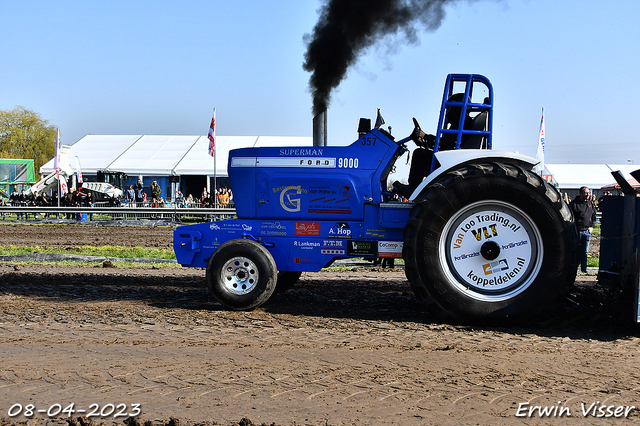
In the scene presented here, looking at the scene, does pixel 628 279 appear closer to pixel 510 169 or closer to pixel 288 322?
pixel 510 169

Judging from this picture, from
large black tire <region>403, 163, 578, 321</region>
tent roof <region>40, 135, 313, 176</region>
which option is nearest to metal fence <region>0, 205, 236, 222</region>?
tent roof <region>40, 135, 313, 176</region>

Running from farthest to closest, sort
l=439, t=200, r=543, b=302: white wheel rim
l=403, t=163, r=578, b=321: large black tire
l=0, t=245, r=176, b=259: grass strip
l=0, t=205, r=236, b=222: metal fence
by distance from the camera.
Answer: l=0, t=205, r=236, b=222: metal fence
l=0, t=245, r=176, b=259: grass strip
l=439, t=200, r=543, b=302: white wheel rim
l=403, t=163, r=578, b=321: large black tire

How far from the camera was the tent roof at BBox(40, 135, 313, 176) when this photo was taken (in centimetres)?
3012

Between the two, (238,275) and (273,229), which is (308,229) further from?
(238,275)

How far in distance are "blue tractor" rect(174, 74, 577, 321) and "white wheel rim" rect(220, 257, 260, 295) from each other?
0.01 m

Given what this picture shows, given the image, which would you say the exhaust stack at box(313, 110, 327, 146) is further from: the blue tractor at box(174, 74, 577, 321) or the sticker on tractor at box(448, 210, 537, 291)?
the sticker on tractor at box(448, 210, 537, 291)

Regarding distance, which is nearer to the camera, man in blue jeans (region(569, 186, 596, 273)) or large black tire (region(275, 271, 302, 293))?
large black tire (region(275, 271, 302, 293))


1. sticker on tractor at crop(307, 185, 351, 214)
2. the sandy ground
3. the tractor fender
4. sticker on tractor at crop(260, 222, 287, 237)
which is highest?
the tractor fender

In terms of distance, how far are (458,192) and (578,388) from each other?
210cm

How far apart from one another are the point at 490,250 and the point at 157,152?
3033 cm

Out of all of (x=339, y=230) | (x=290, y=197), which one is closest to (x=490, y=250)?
(x=339, y=230)

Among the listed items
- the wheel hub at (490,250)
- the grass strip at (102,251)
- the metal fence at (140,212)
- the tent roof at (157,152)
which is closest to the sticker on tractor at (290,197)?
the wheel hub at (490,250)

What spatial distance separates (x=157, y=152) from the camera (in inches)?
1294

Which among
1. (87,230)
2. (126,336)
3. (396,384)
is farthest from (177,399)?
(87,230)
